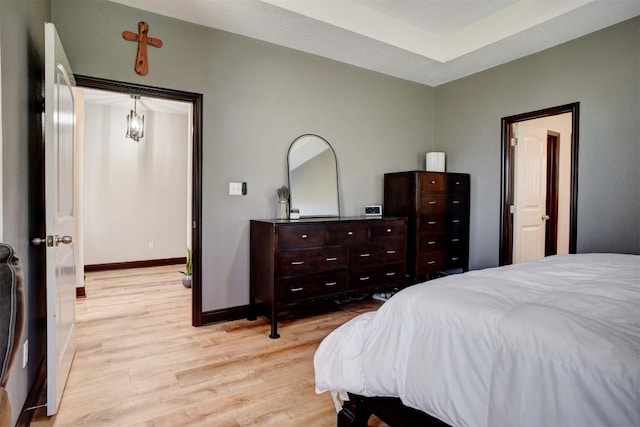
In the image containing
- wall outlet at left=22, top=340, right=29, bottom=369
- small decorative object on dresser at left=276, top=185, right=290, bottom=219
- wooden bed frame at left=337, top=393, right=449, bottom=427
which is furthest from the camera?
small decorative object on dresser at left=276, top=185, right=290, bottom=219

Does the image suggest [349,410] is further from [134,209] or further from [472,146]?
[134,209]

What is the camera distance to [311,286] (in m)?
2.95

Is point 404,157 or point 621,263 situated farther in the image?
point 404,157

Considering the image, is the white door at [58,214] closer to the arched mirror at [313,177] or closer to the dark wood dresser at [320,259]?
the dark wood dresser at [320,259]

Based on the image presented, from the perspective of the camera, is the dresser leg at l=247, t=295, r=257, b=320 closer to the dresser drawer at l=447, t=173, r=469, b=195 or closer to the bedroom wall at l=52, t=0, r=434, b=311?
the bedroom wall at l=52, t=0, r=434, b=311

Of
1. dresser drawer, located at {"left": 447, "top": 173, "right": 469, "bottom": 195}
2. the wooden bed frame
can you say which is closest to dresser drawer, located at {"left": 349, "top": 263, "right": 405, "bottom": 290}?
dresser drawer, located at {"left": 447, "top": 173, "right": 469, "bottom": 195}

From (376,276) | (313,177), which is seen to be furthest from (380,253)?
(313,177)

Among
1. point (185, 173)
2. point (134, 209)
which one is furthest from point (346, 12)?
point (134, 209)

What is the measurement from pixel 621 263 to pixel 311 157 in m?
2.55

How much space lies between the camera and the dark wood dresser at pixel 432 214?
12.2ft

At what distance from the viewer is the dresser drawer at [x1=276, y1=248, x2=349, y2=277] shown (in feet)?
9.21

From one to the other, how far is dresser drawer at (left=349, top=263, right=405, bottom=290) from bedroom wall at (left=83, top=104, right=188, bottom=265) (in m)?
3.81

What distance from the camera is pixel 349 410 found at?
1482 mm

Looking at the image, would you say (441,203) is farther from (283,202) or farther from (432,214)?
(283,202)
